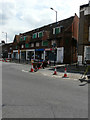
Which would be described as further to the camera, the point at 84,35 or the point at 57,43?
the point at 57,43

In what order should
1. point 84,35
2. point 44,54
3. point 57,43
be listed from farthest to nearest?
point 44,54
point 57,43
point 84,35

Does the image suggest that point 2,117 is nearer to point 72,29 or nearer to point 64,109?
point 64,109

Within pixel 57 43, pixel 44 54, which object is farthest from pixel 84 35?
pixel 44 54

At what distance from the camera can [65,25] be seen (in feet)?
83.7

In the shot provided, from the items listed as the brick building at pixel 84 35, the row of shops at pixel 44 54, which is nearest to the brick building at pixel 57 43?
the row of shops at pixel 44 54

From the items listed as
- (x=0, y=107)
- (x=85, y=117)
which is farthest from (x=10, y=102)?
(x=85, y=117)

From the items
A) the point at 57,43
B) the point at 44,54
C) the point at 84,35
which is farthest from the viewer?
the point at 44,54

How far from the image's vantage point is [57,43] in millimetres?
25906

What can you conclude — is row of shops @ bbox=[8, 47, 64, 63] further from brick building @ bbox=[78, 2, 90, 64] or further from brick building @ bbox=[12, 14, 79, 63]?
brick building @ bbox=[78, 2, 90, 64]

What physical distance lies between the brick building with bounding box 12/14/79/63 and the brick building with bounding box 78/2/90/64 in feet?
17.4

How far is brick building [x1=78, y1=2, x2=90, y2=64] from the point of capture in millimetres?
15805

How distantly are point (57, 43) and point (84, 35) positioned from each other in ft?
33.6

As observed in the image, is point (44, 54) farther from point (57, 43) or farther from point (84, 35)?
point (84, 35)

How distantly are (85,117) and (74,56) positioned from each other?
77.4 feet
